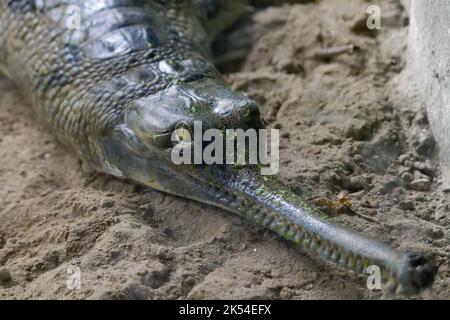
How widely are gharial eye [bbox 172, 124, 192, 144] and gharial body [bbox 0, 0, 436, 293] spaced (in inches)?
0.6

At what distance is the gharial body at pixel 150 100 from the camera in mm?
3227

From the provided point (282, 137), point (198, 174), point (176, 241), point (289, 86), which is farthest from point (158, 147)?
point (289, 86)

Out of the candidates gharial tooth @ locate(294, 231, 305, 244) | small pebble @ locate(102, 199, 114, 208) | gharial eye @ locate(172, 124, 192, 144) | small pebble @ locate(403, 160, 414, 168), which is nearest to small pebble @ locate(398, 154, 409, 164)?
small pebble @ locate(403, 160, 414, 168)

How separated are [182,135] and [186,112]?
0.47 feet

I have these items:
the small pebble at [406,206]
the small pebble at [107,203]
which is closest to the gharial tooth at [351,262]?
the small pebble at [406,206]

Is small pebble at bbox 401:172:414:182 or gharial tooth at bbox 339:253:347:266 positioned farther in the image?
small pebble at bbox 401:172:414:182

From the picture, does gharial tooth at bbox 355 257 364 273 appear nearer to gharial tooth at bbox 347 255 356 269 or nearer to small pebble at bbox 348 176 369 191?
gharial tooth at bbox 347 255 356 269

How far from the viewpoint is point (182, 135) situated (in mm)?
3668

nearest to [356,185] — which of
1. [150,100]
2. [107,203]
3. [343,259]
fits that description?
[343,259]

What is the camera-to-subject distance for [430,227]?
356cm

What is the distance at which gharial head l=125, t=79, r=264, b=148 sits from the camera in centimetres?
369

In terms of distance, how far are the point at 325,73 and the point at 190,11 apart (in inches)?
41.0

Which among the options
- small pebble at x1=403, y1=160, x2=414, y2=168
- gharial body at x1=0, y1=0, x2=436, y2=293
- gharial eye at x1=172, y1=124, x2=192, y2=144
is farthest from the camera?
small pebble at x1=403, y1=160, x2=414, y2=168
